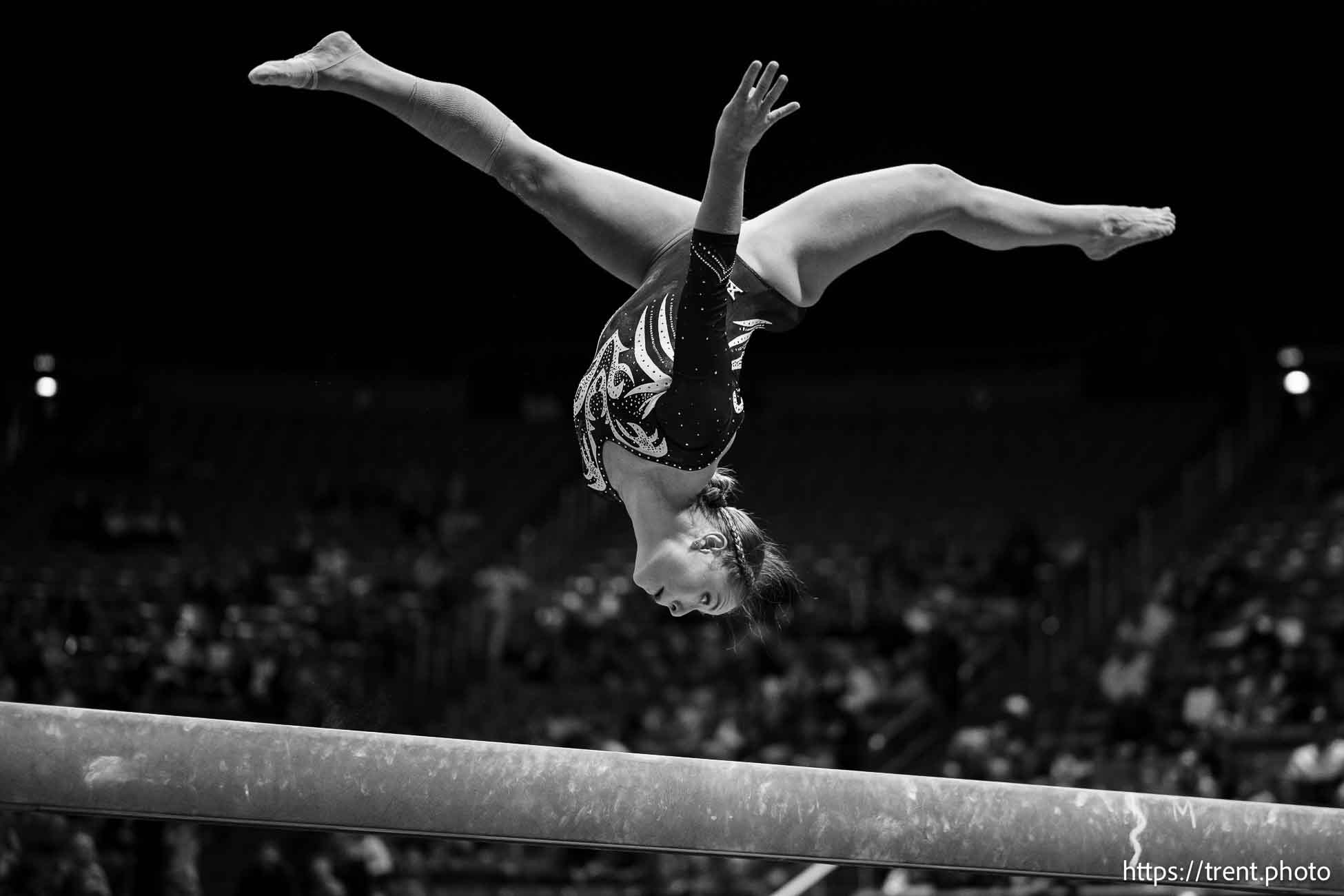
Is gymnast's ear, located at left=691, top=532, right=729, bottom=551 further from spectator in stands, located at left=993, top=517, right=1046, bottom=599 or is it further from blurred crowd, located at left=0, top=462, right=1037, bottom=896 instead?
spectator in stands, located at left=993, top=517, right=1046, bottom=599

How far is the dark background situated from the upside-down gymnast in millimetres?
5137

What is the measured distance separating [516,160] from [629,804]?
5.09 feet

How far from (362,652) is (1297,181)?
33.2ft

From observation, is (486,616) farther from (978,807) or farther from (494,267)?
(978,807)

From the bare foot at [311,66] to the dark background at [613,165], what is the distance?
5.27m

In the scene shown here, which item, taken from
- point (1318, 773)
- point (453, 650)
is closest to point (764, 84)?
point (1318, 773)

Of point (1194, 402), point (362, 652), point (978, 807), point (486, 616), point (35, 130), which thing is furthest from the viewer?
point (1194, 402)

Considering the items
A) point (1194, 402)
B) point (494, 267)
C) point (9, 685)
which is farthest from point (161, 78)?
point (1194, 402)

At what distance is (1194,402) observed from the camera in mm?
16500

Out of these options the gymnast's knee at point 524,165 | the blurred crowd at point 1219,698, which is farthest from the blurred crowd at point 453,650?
the gymnast's knee at point 524,165

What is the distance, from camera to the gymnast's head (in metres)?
3.22

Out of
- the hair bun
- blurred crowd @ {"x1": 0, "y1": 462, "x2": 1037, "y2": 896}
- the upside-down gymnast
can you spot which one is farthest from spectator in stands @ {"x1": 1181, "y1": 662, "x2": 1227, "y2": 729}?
the hair bun

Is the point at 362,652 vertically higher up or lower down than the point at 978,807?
lower down

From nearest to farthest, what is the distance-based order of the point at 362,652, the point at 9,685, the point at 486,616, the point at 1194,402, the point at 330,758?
the point at 330,758, the point at 9,685, the point at 362,652, the point at 486,616, the point at 1194,402
